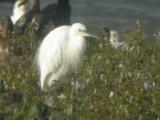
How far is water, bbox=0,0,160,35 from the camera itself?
70.4 feet

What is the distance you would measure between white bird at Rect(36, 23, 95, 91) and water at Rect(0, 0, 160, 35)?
861cm

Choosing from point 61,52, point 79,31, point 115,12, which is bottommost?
point 61,52

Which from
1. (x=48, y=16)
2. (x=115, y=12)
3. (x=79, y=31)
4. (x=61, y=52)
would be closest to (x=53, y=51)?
(x=61, y=52)

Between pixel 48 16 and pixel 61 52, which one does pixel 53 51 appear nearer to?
pixel 61 52

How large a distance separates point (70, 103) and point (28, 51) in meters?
2.91

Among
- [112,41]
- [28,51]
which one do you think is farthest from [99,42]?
[28,51]

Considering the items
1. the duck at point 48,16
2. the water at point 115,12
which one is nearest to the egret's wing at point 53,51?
the duck at point 48,16

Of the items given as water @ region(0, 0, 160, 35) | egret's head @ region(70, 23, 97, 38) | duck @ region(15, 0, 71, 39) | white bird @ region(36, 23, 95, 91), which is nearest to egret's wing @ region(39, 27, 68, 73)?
white bird @ region(36, 23, 95, 91)

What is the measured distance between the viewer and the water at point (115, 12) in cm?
2145

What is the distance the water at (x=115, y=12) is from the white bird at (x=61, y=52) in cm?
861

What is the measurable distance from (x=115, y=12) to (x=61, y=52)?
11424 mm

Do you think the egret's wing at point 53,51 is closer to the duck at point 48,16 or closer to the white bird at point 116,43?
the white bird at point 116,43

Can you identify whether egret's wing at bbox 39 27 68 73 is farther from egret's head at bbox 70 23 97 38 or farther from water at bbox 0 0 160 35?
water at bbox 0 0 160 35

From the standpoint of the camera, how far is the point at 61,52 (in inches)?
461
